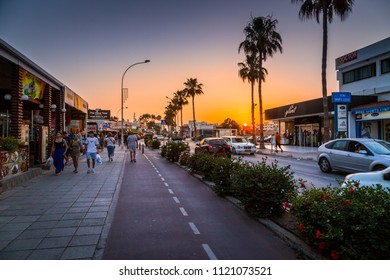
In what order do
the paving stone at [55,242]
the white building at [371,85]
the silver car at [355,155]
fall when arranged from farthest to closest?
the white building at [371,85] < the silver car at [355,155] < the paving stone at [55,242]

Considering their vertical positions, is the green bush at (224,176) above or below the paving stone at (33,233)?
above

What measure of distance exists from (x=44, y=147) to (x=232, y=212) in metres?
11.7

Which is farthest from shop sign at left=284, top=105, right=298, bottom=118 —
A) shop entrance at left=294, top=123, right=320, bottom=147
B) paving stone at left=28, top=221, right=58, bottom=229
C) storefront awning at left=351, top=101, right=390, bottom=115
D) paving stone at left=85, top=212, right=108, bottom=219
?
paving stone at left=28, top=221, right=58, bottom=229

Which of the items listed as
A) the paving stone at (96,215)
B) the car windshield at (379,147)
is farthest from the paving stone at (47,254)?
the car windshield at (379,147)

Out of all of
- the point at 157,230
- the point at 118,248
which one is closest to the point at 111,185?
the point at 157,230

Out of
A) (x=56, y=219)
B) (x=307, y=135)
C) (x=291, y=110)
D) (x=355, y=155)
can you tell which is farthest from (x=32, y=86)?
(x=307, y=135)

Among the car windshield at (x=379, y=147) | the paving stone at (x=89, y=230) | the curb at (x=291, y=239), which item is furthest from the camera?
the car windshield at (x=379, y=147)

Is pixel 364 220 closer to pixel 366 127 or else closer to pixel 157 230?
pixel 157 230

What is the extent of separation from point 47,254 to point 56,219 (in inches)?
73.8

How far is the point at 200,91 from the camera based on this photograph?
62406mm

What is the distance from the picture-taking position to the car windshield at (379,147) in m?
10.6

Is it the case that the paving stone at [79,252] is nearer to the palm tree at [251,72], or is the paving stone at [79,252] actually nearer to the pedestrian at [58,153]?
the pedestrian at [58,153]

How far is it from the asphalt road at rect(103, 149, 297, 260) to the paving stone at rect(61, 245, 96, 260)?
0.22 metres

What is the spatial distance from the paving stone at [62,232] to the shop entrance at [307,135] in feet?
115
